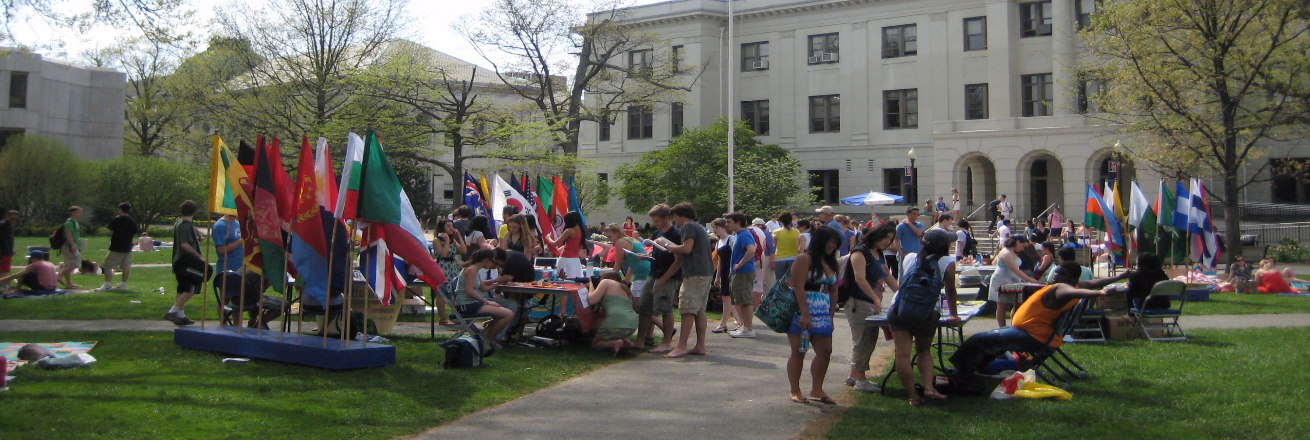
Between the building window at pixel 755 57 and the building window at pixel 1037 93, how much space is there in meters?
12.3

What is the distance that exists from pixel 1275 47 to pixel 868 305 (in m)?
19.2

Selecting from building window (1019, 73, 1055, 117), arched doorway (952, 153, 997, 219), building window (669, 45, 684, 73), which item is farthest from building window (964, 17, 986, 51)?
building window (669, 45, 684, 73)

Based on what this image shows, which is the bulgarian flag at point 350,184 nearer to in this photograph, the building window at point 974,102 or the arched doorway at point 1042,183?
the arched doorway at point 1042,183

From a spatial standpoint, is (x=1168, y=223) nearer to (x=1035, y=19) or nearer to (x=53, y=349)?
(x=53, y=349)

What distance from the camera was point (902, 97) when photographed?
1794 inches

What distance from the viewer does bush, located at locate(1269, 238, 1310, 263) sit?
27.8 m

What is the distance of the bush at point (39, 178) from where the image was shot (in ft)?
126

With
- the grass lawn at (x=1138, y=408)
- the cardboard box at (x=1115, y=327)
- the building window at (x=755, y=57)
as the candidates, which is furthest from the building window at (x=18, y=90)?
the grass lawn at (x=1138, y=408)

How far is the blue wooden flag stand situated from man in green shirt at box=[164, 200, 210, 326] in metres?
2.03

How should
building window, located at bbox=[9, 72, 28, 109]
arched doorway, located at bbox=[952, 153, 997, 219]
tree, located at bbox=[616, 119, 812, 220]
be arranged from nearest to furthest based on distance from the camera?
tree, located at bbox=[616, 119, 812, 220], arched doorway, located at bbox=[952, 153, 997, 219], building window, located at bbox=[9, 72, 28, 109]

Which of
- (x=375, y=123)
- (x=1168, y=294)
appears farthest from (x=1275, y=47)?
(x=375, y=123)

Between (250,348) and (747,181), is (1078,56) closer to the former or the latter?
(747,181)

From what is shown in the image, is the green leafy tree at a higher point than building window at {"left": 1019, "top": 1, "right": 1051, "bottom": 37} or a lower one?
lower

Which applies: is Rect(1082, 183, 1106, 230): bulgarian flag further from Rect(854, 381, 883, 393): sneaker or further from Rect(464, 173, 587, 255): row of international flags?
Rect(854, 381, 883, 393): sneaker
